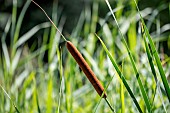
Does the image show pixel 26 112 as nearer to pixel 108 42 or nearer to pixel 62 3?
pixel 108 42

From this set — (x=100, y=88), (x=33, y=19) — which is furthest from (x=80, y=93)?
(x=33, y=19)

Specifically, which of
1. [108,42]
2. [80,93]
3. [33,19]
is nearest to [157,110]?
[80,93]

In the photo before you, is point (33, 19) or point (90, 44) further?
point (33, 19)

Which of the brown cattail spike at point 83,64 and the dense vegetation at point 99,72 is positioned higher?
the brown cattail spike at point 83,64

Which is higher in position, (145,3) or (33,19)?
(33,19)

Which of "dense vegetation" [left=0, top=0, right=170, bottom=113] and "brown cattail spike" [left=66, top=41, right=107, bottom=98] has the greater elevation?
"brown cattail spike" [left=66, top=41, right=107, bottom=98]

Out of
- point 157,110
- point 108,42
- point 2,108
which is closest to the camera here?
point 157,110

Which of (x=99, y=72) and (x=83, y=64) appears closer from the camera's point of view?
(x=83, y=64)

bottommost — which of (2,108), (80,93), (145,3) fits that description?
(145,3)

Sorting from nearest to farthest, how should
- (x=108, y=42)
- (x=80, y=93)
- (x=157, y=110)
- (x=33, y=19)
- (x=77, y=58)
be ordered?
(x=77, y=58), (x=157, y=110), (x=80, y=93), (x=108, y=42), (x=33, y=19)

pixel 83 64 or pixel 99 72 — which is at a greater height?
pixel 83 64
